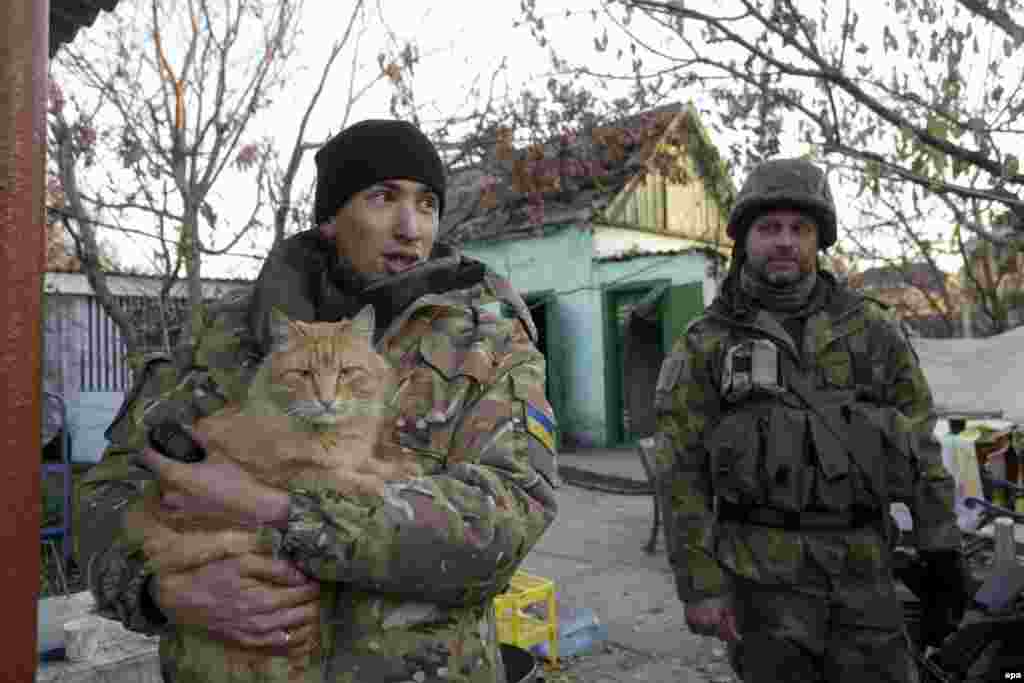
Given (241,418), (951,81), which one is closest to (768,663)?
(241,418)

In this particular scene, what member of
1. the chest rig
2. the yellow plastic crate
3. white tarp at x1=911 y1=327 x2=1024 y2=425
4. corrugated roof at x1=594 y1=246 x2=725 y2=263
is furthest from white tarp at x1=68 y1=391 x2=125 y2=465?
white tarp at x1=911 y1=327 x2=1024 y2=425

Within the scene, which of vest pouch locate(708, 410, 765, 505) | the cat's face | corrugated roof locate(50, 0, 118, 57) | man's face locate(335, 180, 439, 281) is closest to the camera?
the cat's face

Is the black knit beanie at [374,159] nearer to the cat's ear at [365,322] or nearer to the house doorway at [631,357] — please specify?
the cat's ear at [365,322]

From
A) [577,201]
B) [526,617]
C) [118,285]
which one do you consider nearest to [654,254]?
[577,201]

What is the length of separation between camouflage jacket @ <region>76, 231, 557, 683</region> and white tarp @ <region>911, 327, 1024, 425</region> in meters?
6.49

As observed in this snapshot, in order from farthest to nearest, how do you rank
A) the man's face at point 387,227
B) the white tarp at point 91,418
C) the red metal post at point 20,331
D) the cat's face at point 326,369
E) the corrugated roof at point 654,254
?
the corrugated roof at point 654,254 → the white tarp at point 91,418 → the man's face at point 387,227 → the cat's face at point 326,369 → the red metal post at point 20,331

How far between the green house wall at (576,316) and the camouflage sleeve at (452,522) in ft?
33.5

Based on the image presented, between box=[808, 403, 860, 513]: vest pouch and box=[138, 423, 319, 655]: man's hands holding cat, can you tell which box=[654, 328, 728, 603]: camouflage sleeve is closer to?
box=[808, 403, 860, 513]: vest pouch

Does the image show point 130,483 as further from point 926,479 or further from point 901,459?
point 926,479

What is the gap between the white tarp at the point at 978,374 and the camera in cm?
662

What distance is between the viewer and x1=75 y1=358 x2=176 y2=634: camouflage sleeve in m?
1.17

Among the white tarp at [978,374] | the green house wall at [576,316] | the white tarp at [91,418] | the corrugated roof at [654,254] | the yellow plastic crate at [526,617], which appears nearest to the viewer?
the yellow plastic crate at [526,617]

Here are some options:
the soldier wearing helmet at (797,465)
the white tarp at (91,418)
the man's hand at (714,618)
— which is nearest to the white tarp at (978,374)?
the soldier wearing helmet at (797,465)

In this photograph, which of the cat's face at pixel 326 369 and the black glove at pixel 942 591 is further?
the black glove at pixel 942 591
